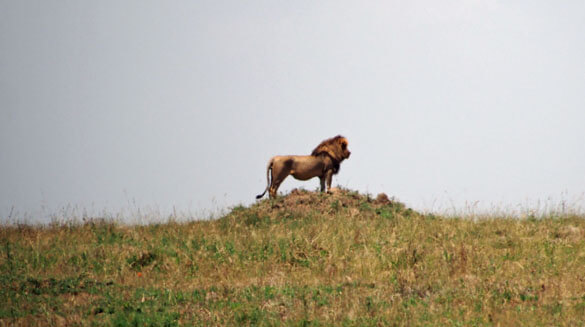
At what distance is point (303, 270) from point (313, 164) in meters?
8.35

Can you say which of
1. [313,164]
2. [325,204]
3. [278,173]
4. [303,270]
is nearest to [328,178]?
[313,164]

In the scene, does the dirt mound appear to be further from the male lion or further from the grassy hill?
the male lion

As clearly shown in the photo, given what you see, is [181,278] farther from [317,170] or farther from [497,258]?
[317,170]

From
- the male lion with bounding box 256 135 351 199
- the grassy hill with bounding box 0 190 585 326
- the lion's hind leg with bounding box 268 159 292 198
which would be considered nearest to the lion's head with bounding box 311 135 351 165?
the male lion with bounding box 256 135 351 199

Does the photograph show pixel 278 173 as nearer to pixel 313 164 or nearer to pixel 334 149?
pixel 313 164

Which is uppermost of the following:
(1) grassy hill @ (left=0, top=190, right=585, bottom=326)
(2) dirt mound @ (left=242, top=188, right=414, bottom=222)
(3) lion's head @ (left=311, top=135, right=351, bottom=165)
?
(3) lion's head @ (left=311, top=135, right=351, bottom=165)

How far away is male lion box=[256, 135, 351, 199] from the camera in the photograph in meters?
19.5

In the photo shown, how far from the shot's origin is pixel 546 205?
1784cm

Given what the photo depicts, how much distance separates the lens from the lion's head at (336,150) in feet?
64.5

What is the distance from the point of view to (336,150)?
19766mm

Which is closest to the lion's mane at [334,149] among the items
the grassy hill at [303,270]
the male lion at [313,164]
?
the male lion at [313,164]

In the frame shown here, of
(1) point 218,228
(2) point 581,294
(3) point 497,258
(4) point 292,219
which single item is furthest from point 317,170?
(2) point 581,294

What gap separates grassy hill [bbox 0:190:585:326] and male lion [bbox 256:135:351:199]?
4.40 feet

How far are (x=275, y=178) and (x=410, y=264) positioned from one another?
28.1 feet
